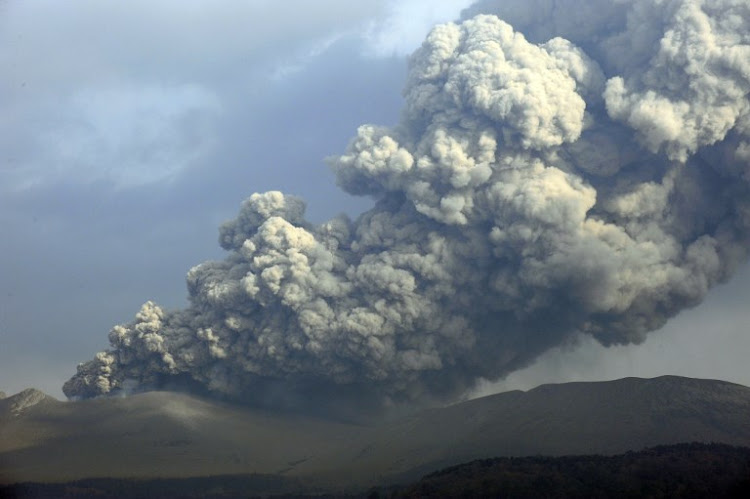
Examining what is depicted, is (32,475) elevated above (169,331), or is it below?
below

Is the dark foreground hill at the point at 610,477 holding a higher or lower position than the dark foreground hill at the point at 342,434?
lower

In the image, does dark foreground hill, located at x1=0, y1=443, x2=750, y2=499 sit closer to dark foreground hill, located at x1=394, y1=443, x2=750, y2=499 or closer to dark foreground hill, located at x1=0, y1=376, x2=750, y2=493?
dark foreground hill, located at x1=394, y1=443, x2=750, y2=499

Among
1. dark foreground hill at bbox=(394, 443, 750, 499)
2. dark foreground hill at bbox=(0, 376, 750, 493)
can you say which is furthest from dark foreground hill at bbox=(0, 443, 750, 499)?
dark foreground hill at bbox=(0, 376, 750, 493)

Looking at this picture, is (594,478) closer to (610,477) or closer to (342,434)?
(610,477)

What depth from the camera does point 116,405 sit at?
185ft

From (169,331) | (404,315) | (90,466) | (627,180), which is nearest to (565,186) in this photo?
(627,180)

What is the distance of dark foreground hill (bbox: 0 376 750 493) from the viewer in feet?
150

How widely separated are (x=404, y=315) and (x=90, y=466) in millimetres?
18114

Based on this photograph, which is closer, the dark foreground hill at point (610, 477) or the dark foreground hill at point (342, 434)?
the dark foreground hill at point (610, 477)

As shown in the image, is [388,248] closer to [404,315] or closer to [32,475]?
[404,315]

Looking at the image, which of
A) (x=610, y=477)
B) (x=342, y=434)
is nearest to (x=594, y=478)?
(x=610, y=477)

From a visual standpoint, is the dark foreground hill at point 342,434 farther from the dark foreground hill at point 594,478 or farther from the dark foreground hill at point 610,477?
the dark foreground hill at point 610,477

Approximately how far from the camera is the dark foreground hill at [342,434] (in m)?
45.8

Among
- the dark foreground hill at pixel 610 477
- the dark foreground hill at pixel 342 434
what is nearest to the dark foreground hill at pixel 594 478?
the dark foreground hill at pixel 610 477
